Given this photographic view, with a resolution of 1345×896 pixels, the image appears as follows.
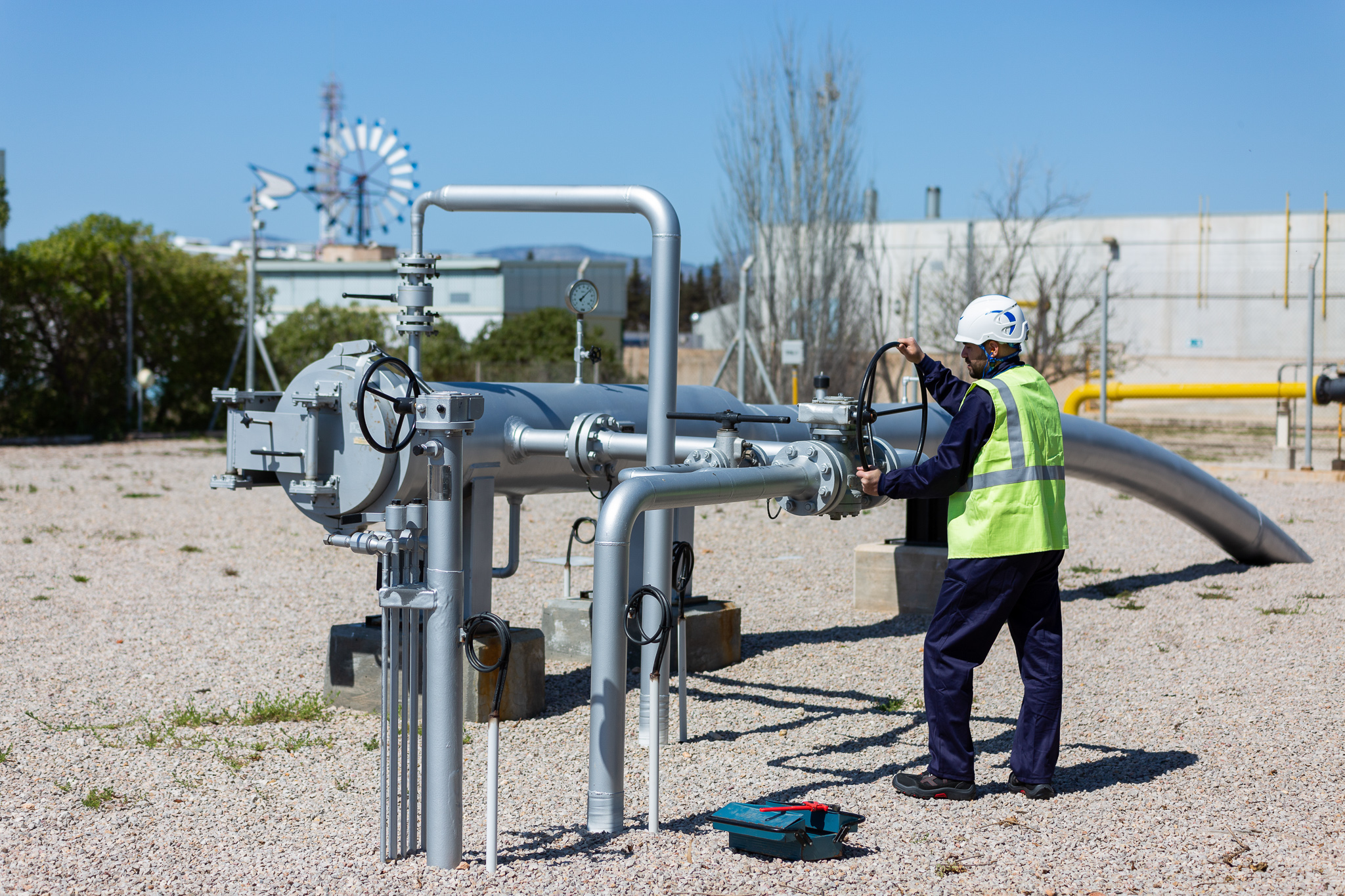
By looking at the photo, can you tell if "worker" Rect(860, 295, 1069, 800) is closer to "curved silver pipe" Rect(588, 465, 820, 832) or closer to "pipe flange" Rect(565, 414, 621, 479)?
"curved silver pipe" Rect(588, 465, 820, 832)

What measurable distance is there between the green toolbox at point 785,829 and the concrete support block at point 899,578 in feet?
12.1

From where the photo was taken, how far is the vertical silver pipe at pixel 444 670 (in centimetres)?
355

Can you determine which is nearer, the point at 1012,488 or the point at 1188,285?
the point at 1012,488

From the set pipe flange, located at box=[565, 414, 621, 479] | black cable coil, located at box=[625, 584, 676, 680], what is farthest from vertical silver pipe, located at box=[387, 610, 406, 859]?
pipe flange, located at box=[565, 414, 621, 479]

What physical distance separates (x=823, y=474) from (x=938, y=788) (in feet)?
3.72

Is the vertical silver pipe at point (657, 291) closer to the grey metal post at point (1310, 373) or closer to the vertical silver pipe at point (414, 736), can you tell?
the vertical silver pipe at point (414, 736)

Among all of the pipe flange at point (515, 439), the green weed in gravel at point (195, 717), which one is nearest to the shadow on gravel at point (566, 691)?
the pipe flange at point (515, 439)

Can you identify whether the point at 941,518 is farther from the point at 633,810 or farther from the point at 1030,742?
the point at 633,810

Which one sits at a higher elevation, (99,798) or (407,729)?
(407,729)

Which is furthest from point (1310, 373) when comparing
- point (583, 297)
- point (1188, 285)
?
point (1188, 285)

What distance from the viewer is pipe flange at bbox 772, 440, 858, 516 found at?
4.60 metres

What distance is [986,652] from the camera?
424 cm

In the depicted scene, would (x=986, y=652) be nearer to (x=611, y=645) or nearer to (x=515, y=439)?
(x=611, y=645)

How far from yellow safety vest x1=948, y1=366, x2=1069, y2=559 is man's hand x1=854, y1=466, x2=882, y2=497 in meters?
0.31
